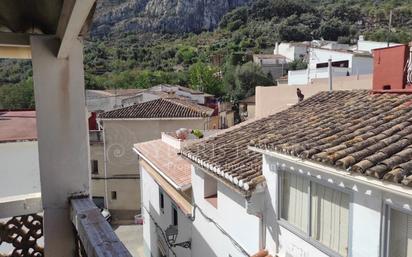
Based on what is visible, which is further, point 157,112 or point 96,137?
point 96,137

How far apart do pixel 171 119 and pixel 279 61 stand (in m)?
41.3

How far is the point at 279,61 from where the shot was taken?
58125 mm

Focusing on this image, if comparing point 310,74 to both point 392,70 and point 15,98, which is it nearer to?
point 392,70

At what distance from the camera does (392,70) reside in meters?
7.16

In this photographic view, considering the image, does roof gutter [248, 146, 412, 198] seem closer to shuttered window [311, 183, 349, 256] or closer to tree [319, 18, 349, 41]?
shuttered window [311, 183, 349, 256]

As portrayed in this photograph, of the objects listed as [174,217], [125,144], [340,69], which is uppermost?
[340,69]

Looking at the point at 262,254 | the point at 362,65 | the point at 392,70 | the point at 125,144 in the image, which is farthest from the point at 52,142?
the point at 362,65

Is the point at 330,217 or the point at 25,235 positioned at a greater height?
the point at 25,235

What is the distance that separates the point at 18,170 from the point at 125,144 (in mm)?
16176

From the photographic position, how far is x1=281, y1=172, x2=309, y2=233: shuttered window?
5164 millimetres

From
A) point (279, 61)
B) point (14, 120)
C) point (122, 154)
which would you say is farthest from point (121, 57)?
point (14, 120)

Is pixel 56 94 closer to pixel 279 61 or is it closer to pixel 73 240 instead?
pixel 73 240

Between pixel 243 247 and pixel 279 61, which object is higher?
pixel 279 61

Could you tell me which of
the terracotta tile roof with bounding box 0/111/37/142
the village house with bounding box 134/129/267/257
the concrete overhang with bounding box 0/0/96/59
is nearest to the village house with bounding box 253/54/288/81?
the village house with bounding box 134/129/267/257
